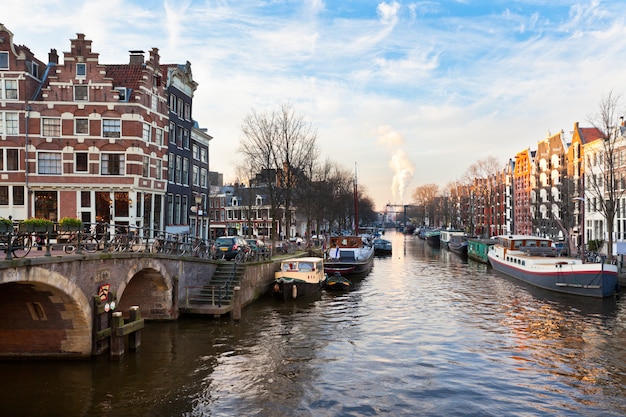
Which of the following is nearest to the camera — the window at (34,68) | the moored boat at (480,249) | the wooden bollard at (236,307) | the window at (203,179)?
the wooden bollard at (236,307)

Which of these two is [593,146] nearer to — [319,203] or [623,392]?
[319,203]

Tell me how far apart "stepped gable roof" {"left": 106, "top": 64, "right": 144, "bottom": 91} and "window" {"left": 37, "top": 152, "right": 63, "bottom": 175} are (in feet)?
22.8

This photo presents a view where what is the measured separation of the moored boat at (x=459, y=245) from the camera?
78625mm

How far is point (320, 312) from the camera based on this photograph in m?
30.2

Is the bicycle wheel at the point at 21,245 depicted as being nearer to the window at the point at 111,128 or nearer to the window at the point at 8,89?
the window at the point at 111,128

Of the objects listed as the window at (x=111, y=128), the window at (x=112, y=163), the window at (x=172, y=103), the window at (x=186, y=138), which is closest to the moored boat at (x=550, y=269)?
the window at (x=186, y=138)

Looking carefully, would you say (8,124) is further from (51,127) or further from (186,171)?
(186,171)

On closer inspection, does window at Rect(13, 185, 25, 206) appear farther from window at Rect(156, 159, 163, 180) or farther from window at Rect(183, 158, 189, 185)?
window at Rect(183, 158, 189, 185)

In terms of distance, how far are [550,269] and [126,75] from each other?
35.3 meters

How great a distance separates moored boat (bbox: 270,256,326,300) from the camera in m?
33.5

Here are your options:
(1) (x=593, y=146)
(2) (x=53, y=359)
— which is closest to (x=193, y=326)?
(2) (x=53, y=359)

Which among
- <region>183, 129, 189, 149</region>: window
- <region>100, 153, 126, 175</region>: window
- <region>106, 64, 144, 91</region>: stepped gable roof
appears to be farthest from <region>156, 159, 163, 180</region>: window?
<region>106, 64, 144, 91</region>: stepped gable roof

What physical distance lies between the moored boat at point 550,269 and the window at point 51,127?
37.4m

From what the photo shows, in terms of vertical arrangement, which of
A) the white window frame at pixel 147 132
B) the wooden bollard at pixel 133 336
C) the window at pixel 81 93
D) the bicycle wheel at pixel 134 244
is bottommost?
the wooden bollard at pixel 133 336
